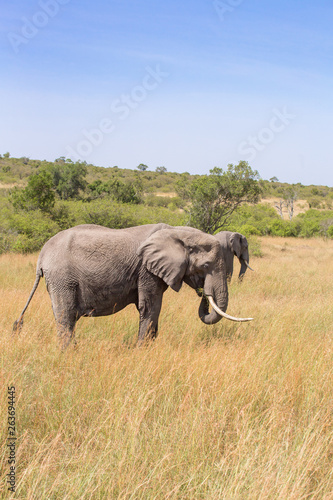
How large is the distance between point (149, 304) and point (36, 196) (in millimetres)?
12713

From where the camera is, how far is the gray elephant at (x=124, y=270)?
4465 millimetres

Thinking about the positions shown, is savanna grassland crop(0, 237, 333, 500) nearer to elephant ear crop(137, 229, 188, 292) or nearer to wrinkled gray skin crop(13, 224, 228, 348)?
wrinkled gray skin crop(13, 224, 228, 348)

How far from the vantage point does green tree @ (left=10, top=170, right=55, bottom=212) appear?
15812mm

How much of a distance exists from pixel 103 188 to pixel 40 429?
2717cm

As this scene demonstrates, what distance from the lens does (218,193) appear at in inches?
555

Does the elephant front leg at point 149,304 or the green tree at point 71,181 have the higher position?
the green tree at point 71,181

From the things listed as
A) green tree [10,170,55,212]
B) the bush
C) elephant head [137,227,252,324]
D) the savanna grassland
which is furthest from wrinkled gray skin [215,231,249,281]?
green tree [10,170,55,212]

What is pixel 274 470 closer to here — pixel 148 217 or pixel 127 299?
pixel 127 299

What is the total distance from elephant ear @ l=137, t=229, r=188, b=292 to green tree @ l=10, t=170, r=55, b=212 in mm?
12366

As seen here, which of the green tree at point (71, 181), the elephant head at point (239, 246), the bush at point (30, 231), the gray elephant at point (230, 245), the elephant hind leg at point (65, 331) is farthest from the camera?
the green tree at point (71, 181)

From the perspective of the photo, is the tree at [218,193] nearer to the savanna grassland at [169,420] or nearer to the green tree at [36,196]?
the green tree at [36,196]

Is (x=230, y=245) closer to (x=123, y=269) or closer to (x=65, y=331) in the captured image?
(x=123, y=269)

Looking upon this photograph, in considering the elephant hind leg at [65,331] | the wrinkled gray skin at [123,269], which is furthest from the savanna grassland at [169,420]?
the wrinkled gray skin at [123,269]
